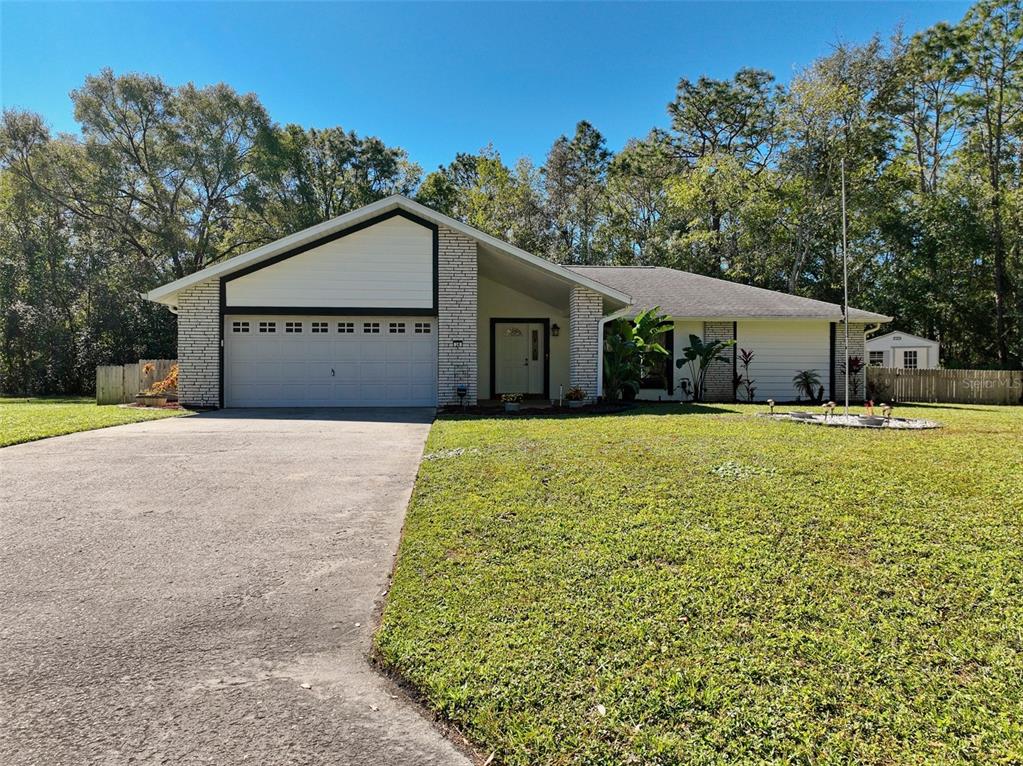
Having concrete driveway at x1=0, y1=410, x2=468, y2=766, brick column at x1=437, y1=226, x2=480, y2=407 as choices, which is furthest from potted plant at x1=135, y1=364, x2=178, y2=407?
concrete driveway at x1=0, y1=410, x2=468, y2=766

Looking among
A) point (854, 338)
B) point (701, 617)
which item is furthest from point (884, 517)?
point (854, 338)

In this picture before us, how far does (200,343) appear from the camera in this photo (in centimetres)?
1276

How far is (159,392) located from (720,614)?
14.9m

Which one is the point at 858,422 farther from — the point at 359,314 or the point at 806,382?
the point at 359,314

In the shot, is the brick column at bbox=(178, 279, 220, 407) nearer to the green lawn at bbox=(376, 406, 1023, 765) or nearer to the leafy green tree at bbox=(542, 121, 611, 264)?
the green lawn at bbox=(376, 406, 1023, 765)

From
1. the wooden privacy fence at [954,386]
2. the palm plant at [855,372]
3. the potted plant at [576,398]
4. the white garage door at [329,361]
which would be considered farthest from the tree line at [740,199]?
the potted plant at [576,398]

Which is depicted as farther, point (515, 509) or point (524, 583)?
point (515, 509)

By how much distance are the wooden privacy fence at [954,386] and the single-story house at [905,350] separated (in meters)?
5.06

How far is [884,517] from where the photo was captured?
13.3 ft

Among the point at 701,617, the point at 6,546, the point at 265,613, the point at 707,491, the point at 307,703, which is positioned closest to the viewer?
the point at 307,703

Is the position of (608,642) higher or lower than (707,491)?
lower

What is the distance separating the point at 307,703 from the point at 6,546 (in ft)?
10.3

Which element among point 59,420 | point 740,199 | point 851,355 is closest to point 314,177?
point 740,199

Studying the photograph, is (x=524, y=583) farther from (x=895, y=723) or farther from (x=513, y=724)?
(x=895, y=723)
